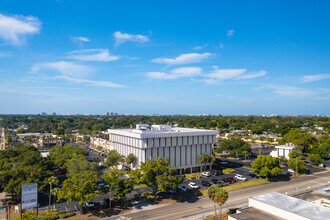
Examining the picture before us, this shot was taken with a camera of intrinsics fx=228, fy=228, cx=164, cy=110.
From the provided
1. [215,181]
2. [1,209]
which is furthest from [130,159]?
[1,209]

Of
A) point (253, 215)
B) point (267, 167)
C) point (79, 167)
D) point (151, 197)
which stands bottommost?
point (151, 197)

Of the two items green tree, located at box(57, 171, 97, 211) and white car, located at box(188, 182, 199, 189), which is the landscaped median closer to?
white car, located at box(188, 182, 199, 189)

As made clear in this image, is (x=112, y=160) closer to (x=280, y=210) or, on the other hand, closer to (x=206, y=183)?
(x=206, y=183)

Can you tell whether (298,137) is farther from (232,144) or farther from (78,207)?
(78,207)

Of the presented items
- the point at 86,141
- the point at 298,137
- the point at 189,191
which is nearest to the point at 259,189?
the point at 189,191

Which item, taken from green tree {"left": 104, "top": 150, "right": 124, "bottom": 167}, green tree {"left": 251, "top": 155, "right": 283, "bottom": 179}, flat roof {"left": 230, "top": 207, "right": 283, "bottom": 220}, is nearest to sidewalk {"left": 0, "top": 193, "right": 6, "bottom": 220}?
green tree {"left": 104, "top": 150, "right": 124, "bottom": 167}

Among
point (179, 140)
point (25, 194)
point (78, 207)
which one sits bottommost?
point (78, 207)

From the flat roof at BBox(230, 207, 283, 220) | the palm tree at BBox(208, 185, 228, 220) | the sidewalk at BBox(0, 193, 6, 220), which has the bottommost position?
the sidewalk at BBox(0, 193, 6, 220)
